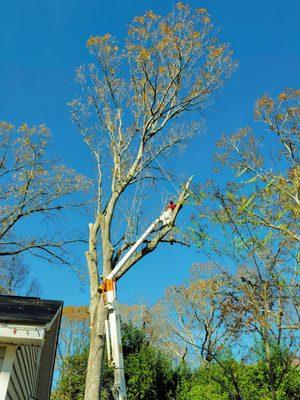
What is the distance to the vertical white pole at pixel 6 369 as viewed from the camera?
4.40 meters

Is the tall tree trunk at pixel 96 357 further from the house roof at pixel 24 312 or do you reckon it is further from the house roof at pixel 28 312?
the house roof at pixel 24 312

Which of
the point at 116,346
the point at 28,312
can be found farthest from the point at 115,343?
the point at 28,312

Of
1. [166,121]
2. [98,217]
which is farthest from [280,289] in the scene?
[166,121]

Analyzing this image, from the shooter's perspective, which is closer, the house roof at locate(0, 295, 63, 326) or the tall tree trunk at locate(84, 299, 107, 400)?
the house roof at locate(0, 295, 63, 326)

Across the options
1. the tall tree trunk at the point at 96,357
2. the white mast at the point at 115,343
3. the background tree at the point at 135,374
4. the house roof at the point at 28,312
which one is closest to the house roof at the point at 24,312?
the house roof at the point at 28,312

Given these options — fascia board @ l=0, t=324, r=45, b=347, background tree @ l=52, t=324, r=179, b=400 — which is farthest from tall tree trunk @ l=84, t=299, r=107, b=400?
background tree @ l=52, t=324, r=179, b=400

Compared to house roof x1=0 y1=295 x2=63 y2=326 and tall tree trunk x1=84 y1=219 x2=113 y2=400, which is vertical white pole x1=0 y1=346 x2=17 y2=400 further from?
tall tree trunk x1=84 y1=219 x2=113 y2=400

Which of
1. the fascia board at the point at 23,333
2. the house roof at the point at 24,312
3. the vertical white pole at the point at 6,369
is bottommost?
the vertical white pole at the point at 6,369

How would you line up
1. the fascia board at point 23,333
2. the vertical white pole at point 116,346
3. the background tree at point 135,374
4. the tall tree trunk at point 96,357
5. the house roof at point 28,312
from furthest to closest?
the background tree at point 135,374 → the tall tree trunk at point 96,357 → the vertical white pole at point 116,346 → the house roof at point 28,312 → the fascia board at point 23,333

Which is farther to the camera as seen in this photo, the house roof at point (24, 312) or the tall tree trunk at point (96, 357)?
the tall tree trunk at point (96, 357)

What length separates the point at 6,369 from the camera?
4473 mm

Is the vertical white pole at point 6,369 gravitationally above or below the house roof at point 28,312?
below

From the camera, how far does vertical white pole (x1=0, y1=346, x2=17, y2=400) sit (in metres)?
4.40

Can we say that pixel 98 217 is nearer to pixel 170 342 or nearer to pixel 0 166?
pixel 0 166
